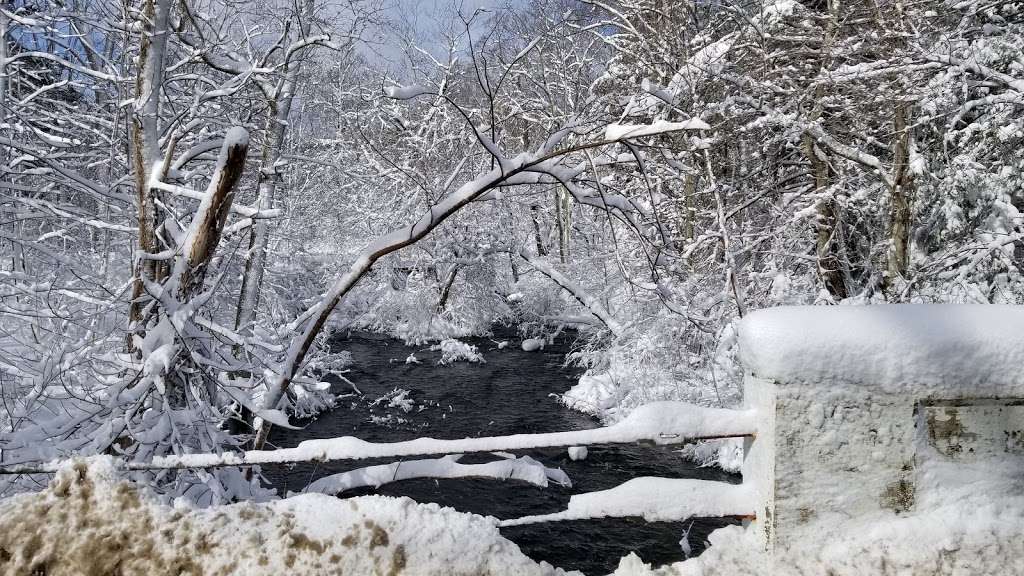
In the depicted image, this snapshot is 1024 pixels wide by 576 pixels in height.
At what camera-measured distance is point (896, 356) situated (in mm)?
2199

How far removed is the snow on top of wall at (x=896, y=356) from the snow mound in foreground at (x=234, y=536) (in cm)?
110

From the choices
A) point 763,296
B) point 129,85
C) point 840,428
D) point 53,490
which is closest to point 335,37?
point 129,85

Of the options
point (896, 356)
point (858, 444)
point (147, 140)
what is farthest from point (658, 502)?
point (147, 140)

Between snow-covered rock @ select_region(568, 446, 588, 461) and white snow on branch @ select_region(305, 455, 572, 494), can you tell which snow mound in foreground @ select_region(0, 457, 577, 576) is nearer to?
white snow on branch @ select_region(305, 455, 572, 494)

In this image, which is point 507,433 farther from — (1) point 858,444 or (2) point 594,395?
(1) point 858,444

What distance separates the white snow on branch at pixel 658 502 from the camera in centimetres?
223

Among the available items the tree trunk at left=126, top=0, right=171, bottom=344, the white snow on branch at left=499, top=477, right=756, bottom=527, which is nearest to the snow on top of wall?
the white snow on branch at left=499, top=477, right=756, bottom=527

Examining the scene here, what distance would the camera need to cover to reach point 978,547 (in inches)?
85.0

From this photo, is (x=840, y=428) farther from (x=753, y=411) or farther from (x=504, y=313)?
(x=504, y=313)

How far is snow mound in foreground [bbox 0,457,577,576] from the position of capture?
2.11 m

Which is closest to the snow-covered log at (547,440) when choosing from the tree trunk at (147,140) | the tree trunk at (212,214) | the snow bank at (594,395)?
the tree trunk at (212,214)

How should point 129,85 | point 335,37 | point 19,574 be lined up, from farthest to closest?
1. point 335,37
2. point 129,85
3. point 19,574

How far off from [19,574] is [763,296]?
9.87 m

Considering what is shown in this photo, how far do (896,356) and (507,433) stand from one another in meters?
8.99
